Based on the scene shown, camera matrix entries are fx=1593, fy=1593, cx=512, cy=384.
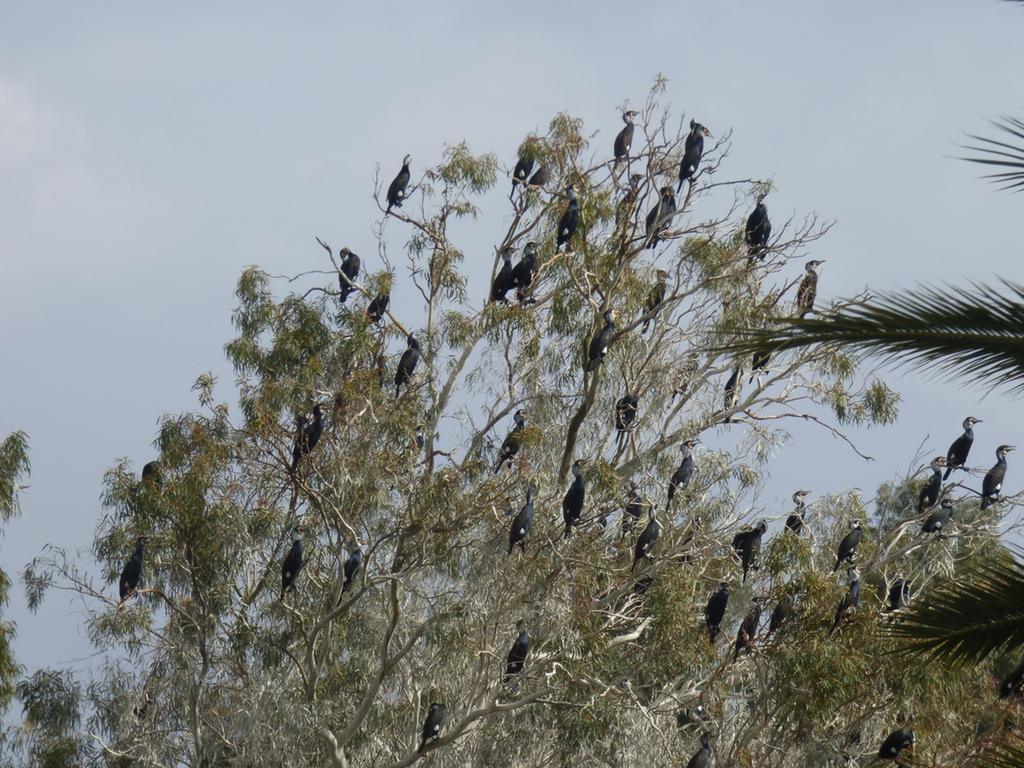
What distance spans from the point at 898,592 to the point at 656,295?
294cm

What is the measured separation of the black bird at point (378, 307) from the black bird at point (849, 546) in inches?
161

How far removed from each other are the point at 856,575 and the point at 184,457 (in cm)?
479

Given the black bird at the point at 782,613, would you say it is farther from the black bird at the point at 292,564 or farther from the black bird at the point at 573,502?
the black bird at the point at 292,564

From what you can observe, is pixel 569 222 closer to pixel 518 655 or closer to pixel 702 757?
pixel 518 655

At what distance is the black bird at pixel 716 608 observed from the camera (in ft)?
34.1

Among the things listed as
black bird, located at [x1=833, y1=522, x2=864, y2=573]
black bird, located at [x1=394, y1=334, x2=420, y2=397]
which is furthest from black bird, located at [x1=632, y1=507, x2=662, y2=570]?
black bird, located at [x1=394, y1=334, x2=420, y2=397]

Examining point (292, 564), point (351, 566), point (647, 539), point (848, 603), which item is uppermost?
point (292, 564)

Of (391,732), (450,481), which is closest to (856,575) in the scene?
(450,481)

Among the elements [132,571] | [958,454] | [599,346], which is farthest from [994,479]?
[132,571]

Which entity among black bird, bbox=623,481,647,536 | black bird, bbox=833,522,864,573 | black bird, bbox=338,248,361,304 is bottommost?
black bird, bbox=833,522,864,573

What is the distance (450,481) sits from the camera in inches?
414

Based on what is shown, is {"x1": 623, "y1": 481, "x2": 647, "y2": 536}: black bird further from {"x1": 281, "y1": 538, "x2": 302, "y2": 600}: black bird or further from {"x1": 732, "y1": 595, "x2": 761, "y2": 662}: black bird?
{"x1": 281, "y1": 538, "x2": 302, "y2": 600}: black bird

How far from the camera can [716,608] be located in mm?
10477

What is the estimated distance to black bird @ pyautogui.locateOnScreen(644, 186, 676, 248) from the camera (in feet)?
40.3
